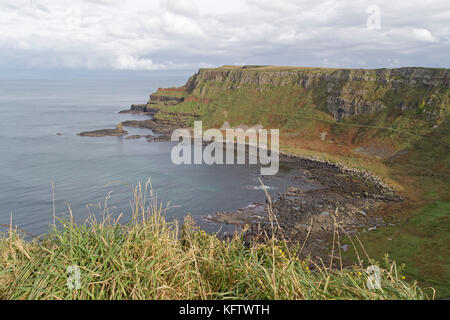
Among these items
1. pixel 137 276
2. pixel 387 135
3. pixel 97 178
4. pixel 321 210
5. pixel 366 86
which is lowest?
pixel 321 210

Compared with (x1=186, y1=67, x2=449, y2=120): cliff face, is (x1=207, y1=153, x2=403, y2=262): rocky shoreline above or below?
below

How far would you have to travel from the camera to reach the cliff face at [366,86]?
6862cm

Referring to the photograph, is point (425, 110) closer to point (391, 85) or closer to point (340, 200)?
point (391, 85)

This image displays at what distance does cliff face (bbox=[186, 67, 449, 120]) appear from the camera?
68.6m

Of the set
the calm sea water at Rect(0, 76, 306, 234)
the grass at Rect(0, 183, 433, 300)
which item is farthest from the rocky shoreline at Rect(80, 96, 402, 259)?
the grass at Rect(0, 183, 433, 300)

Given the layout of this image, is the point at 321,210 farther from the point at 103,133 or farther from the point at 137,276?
the point at 103,133

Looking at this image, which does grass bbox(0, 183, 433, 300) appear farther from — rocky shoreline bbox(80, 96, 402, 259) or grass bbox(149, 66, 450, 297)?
grass bbox(149, 66, 450, 297)

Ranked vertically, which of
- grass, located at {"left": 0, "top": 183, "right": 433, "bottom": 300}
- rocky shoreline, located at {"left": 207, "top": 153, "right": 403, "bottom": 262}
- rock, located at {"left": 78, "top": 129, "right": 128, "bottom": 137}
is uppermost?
grass, located at {"left": 0, "top": 183, "right": 433, "bottom": 300}

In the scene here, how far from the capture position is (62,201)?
43.0 meters

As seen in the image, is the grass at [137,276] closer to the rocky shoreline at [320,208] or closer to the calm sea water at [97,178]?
the calm sea water at [97,178]

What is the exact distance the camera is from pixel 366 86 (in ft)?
267

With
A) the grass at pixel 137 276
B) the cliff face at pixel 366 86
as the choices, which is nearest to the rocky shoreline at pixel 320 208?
the grass at pixel 137 276

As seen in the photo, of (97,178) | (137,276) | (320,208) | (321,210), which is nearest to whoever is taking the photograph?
(137,276)

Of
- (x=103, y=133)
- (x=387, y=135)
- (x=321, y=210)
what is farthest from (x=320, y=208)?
(x=103, y=133)
